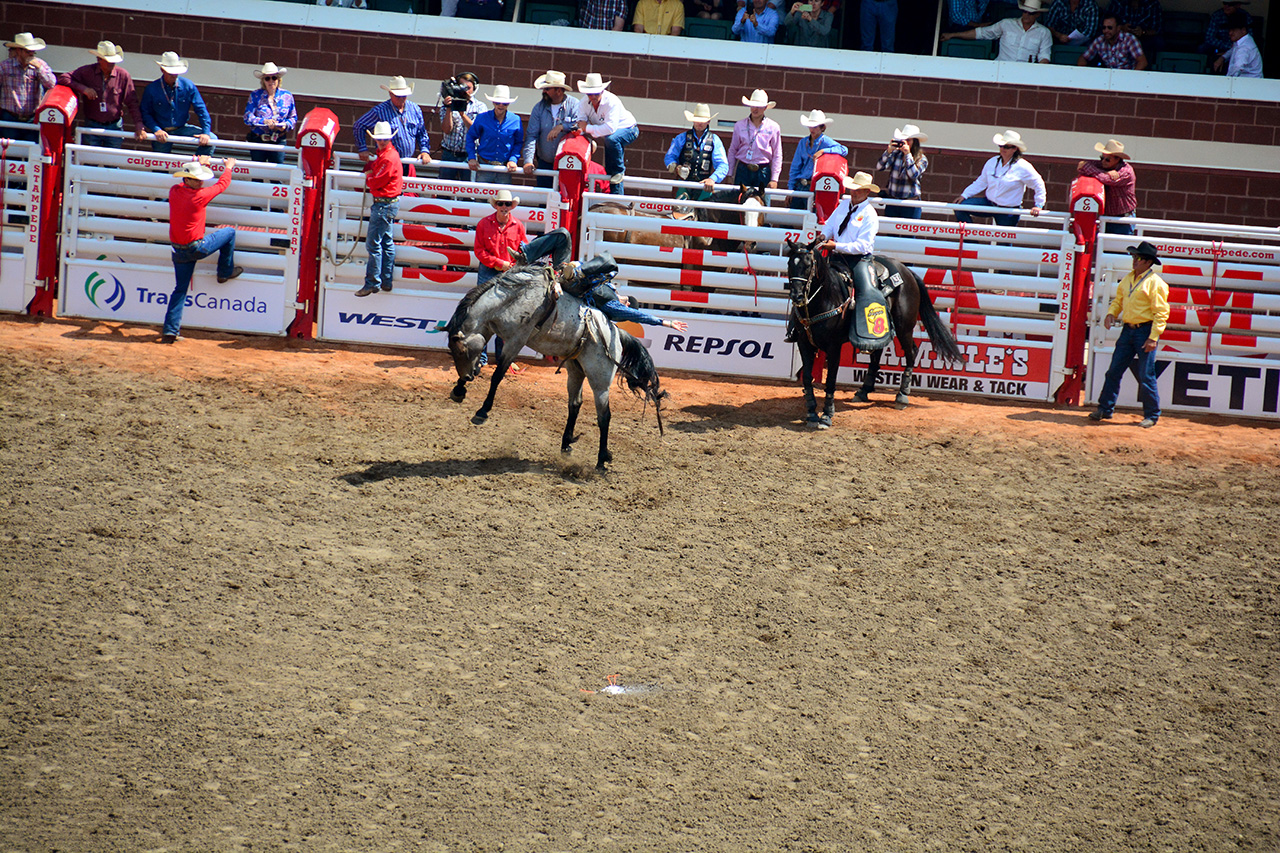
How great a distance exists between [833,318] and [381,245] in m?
4.62

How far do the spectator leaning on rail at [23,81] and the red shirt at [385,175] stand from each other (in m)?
4.10

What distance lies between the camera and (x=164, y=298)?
11.9 metres

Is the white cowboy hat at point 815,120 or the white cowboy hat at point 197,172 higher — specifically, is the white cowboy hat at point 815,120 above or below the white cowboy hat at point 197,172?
Answer: above

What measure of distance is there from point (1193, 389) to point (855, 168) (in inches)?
221

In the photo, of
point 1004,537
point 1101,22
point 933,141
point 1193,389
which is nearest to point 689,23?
point 933,141

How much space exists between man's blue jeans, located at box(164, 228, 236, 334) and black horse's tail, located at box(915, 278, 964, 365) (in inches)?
272

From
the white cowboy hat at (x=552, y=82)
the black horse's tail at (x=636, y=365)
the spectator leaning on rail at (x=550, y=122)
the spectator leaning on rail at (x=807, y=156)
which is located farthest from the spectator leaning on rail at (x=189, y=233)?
the spectator leaning on rail at (x=807, y=156)

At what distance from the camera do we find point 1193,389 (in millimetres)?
11508

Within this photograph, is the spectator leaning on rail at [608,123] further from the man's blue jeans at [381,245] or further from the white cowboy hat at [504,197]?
the man's blue jeans at [381,245]

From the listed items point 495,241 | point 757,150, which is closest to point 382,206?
point 495,241

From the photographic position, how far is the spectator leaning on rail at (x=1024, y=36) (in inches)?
612

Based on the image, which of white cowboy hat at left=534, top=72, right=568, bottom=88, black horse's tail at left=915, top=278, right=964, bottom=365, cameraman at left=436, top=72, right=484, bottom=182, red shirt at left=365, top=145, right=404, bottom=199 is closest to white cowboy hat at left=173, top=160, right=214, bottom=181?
red shirt at left=365, top=145, right=404, bottom=199

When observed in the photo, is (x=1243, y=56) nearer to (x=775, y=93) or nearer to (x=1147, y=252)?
(x=775, y=93)

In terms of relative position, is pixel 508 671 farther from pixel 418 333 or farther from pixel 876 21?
pixel 876 21
